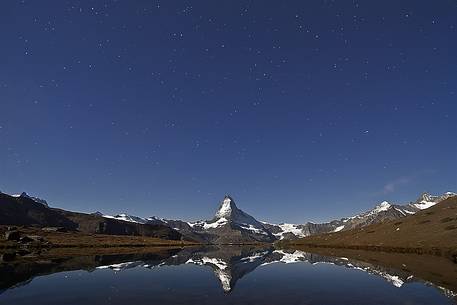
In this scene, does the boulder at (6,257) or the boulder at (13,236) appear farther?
the boulder at (13,236)

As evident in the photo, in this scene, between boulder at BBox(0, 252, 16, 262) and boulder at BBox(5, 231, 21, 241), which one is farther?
boulder at BBox(5, 231, 21, 241)

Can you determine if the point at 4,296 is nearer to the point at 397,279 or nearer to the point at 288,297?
the point at 288,297

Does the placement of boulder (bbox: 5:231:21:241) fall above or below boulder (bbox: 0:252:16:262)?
above

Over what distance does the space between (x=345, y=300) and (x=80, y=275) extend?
3652 centimetres

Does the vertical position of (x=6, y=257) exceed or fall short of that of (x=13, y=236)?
it falls short

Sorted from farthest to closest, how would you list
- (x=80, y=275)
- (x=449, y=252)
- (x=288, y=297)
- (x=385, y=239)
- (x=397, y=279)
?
(x=385, y=239)
(x=449, y=252)
(x=80, y=275)
(x=397, y=279)
(x=288, y=297)

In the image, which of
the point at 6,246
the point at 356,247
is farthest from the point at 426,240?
the point at 6,246

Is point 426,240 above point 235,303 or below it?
above

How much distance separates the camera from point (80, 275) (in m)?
52.6

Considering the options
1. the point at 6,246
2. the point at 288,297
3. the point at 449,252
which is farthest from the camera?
the point at 6,246

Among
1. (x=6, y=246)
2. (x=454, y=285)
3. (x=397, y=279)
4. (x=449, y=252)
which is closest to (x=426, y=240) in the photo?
(x=449, y=252)

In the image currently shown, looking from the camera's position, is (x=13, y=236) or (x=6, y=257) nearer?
(x=6, y=257)

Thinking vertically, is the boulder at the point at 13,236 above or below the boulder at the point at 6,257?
above

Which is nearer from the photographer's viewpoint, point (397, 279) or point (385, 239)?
point (397, 279)
